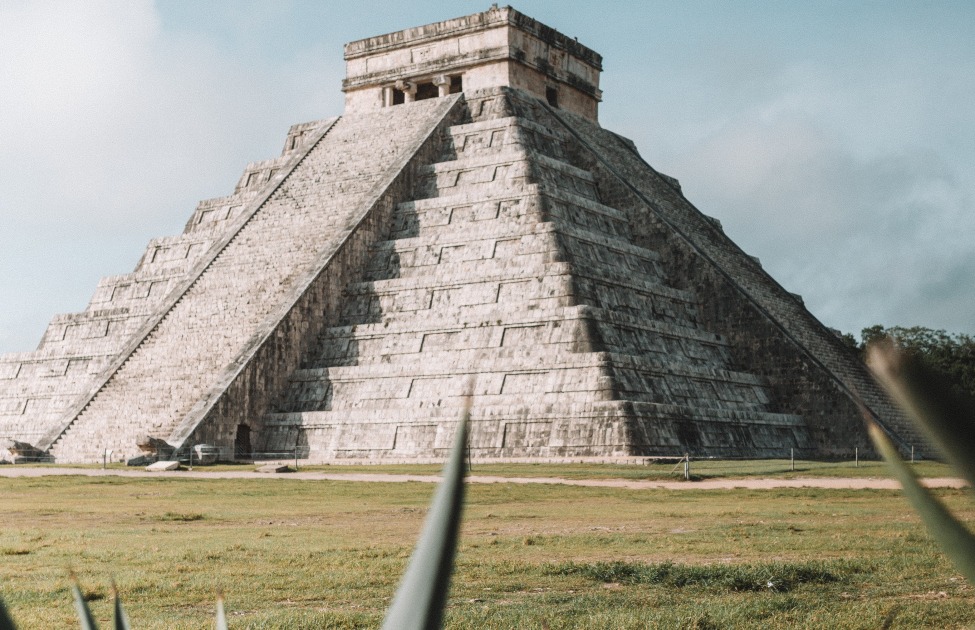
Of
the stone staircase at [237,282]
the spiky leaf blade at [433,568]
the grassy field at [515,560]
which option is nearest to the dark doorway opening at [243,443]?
the stone staircase at [237,282]

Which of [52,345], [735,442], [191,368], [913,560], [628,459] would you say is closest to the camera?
[913,560]

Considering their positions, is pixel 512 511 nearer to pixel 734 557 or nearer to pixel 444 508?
pixel 734 557

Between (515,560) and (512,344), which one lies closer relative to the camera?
(515,560)

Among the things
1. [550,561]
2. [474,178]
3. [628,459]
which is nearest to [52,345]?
[474,178]

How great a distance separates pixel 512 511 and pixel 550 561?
14.2 feet

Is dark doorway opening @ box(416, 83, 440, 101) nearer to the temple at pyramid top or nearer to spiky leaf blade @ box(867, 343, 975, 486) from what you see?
the temple at pyramid top

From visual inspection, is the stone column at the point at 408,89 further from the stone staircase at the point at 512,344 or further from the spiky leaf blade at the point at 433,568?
the spiky leaf blade at the point at 433,568

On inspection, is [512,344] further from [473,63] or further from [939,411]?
[939,411]

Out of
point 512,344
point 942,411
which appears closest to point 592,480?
point 512,344

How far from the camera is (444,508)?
0.86m

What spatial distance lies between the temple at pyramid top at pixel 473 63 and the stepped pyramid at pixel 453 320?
3.8 inches

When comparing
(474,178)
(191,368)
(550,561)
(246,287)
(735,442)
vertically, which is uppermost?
(474,178)

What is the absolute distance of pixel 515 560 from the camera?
8.87 m

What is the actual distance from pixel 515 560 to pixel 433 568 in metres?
8.18
